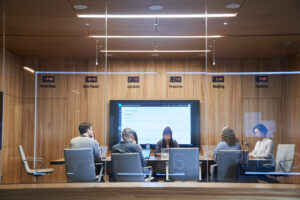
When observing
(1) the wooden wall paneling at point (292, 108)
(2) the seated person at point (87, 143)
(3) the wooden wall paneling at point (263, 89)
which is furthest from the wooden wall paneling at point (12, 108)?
(1) the wooden wall paneling at point (292, 108)

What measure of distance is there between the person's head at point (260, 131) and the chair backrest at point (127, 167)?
1.52 meters

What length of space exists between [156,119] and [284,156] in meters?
2.37

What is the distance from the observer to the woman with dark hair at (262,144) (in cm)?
414

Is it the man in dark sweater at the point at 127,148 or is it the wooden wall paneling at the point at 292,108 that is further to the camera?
the man in dark sweater at the point at 127,148

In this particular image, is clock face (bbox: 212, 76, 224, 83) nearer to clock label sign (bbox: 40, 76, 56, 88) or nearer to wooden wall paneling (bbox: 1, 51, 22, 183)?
clock label sign (bbox: 40, 76, 56, 88)

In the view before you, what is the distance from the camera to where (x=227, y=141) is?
14.6 ft

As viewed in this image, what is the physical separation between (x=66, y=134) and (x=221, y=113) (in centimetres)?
219

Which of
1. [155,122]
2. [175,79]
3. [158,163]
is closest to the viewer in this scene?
[158,163]

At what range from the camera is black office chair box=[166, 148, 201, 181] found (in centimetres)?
446

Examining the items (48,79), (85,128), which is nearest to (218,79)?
(85,128)

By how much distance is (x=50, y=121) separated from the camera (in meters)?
4.29

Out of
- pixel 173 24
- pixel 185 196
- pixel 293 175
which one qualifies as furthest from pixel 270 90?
pixel 185 196

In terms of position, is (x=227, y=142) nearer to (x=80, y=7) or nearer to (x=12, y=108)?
(x=80, y=7)

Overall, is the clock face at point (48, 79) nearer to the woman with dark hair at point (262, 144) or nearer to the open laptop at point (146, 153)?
the open laptop at point (146, 153)
